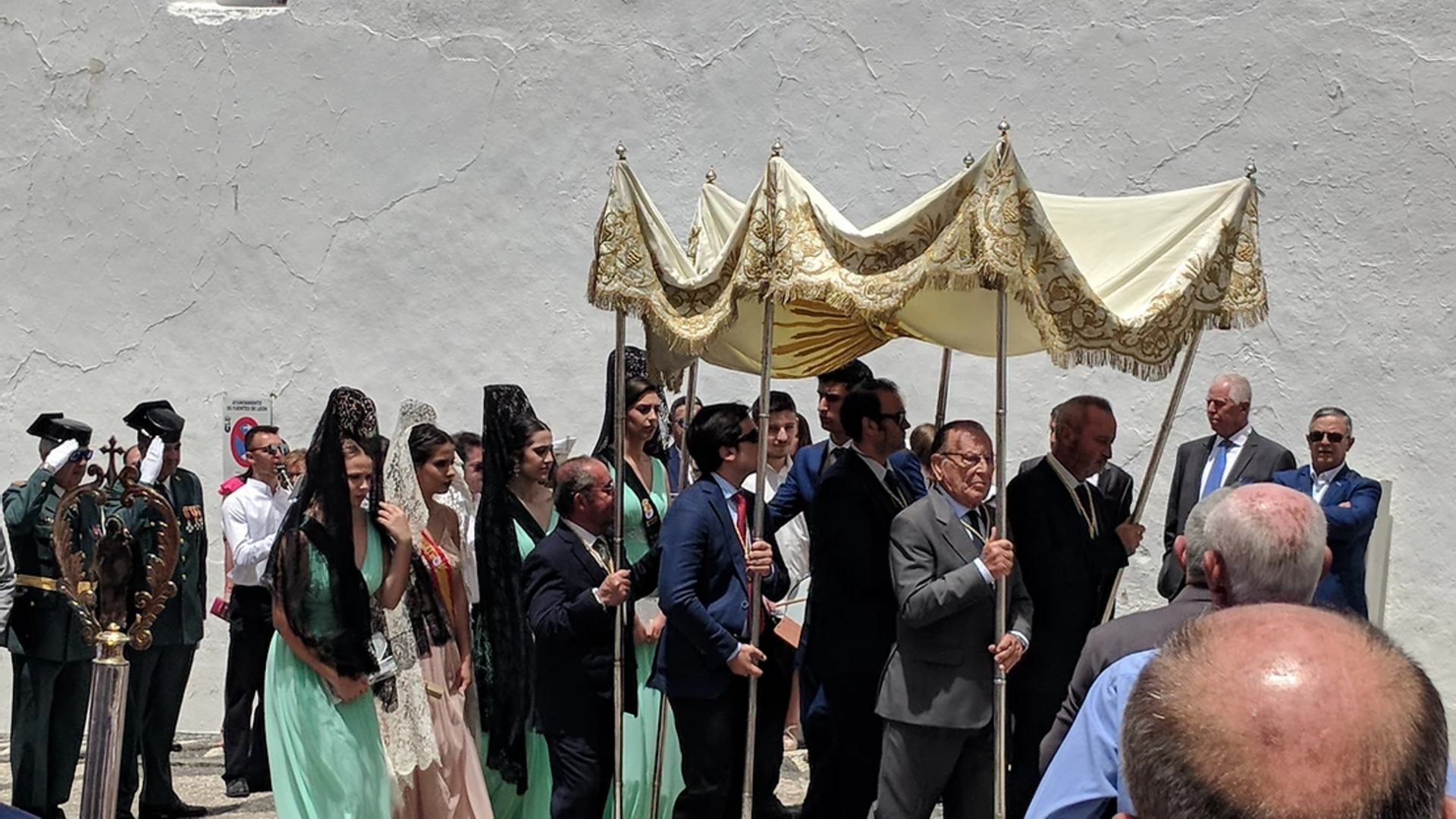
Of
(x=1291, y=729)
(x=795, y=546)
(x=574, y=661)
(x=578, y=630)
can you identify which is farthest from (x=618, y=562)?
(x=1291, y=729)

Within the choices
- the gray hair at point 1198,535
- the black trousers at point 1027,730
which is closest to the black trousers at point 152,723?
the black trousers at point 1027,730

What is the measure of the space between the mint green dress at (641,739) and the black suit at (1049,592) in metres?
1.37

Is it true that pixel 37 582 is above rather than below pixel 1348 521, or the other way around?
below

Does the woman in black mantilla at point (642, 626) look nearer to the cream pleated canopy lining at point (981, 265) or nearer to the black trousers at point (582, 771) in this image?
the black trousers at point (582, 771)

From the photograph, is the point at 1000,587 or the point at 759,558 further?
the point at 759,558

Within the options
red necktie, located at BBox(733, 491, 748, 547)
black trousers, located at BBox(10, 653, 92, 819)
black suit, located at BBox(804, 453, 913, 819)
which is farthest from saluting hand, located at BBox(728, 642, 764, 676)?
black trousers, located at BBox(10, 653, 92, 819)

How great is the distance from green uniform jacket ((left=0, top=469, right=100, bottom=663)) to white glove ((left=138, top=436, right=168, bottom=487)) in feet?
1.91

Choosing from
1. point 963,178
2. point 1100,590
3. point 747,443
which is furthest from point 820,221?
point 1100,590

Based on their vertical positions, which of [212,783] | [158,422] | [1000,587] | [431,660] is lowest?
[212,783]

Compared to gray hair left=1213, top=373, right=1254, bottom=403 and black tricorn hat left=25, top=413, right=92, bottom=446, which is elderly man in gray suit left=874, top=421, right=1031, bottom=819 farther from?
black tricorn hat left=25, top=413, right=92, bottom=446

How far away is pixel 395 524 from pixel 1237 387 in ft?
13.9

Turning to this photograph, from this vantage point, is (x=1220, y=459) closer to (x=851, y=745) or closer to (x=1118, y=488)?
(x=1118, y=488)

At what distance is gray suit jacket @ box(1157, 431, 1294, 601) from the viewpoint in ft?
27.3

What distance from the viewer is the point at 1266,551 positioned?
11.6 ft
